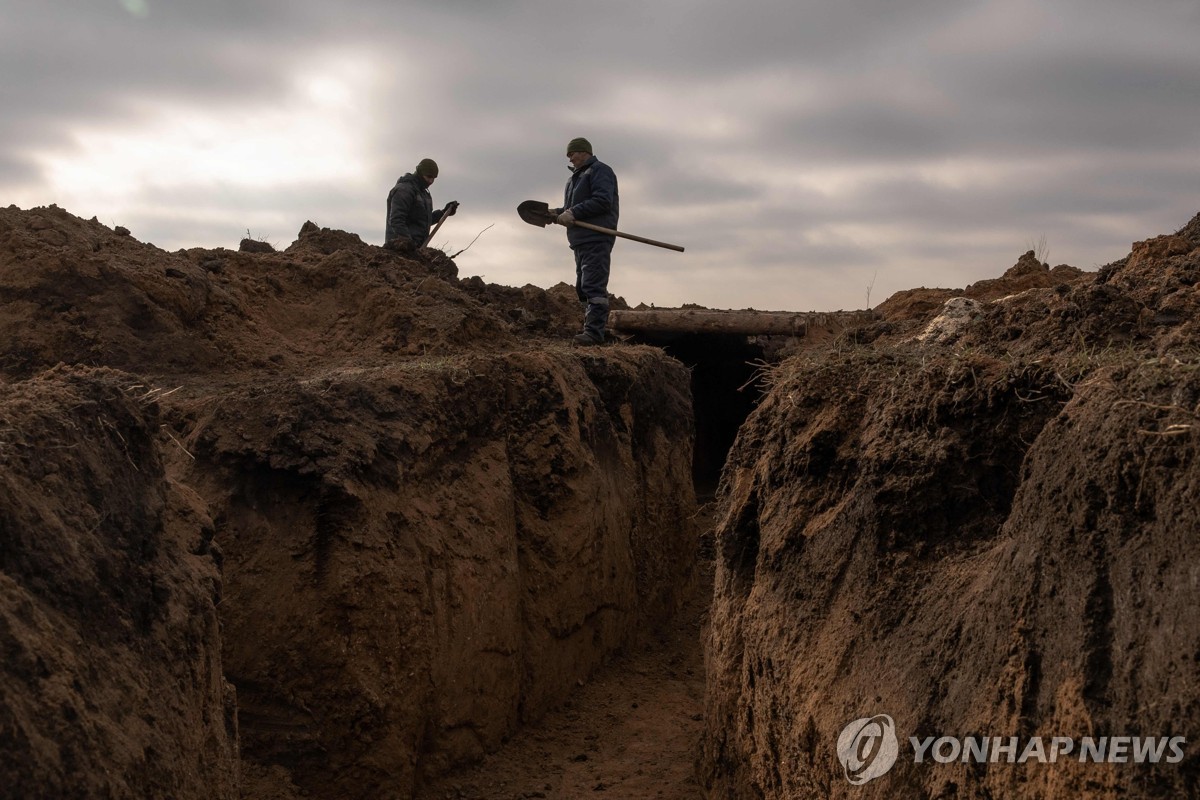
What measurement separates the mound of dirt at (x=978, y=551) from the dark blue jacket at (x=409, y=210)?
7202 mm

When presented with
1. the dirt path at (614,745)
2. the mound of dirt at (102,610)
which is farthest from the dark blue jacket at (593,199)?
the mound of dirt at (102,610)

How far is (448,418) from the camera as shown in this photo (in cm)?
622

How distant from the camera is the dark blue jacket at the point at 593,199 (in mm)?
10320

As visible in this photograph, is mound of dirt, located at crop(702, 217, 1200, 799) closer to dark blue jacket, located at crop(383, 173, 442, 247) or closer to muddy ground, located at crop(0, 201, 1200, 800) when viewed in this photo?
muddy ground, located at crop(0, 201, 1200, 800)

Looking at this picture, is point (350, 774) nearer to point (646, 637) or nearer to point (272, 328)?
point (646, 637)

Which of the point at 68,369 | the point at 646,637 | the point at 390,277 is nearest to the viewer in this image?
the point at 68,369

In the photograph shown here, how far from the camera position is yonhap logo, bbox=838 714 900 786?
353 centimetres

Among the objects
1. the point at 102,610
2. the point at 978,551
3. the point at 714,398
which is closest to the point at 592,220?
the point at 714,398

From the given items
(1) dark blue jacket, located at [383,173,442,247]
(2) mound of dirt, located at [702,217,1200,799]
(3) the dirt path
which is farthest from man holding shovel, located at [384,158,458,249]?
(2) mound of dirt, located at [702,217,1200,799]

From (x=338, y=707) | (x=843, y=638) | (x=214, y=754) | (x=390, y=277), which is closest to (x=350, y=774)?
(x=338, y=707)

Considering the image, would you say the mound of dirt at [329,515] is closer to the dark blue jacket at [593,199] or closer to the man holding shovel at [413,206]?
the dark blue jacket at [593,199]

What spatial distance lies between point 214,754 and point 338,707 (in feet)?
5.29

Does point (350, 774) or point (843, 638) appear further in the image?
point (350, 774)

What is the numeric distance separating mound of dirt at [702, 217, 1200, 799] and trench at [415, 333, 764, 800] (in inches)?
28.9
